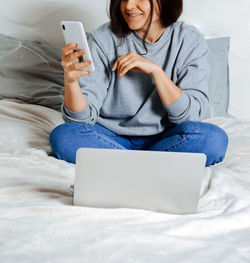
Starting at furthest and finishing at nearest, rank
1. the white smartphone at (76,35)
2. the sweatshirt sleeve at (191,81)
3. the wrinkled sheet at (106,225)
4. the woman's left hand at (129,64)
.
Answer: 1. the sweatshirt sleeve at (191,81)
2. the woman's left hand at (129,64)
3. the white smartphone at (76,35)
4. the wrinkled sheet at (106,225)

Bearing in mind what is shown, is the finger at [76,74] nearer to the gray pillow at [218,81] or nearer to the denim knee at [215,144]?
the denim knee at [215,144]

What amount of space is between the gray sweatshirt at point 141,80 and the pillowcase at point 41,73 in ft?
1.37

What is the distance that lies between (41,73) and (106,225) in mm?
1298

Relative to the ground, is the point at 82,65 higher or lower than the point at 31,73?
higher

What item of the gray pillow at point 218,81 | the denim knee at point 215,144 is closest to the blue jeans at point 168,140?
the denim knee at point 215,144

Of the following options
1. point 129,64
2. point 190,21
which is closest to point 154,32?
point 129,64

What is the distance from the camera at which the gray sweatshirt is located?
1.66 m

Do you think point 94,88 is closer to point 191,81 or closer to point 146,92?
point 146,92

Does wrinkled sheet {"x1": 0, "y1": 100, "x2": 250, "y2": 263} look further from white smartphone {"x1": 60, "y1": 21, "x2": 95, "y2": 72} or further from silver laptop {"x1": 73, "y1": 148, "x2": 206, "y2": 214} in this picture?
white smartphone {"x1": 60, "y1": 21, "x2": 95, "y2": 72}

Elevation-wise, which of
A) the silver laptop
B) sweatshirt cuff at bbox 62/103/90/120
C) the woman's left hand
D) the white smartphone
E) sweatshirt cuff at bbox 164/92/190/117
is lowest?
sweatshirt cuff at bbox 62/103/90/120

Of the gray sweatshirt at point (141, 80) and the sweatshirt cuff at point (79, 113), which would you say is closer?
the sweatshirt cuff at point (79, 113)

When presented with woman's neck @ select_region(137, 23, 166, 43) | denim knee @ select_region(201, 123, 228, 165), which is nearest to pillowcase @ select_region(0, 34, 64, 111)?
woman's neck @ select_region(137, 23, 166, 43)

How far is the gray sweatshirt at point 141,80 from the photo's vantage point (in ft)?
5.44

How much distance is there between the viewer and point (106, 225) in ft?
3.22
